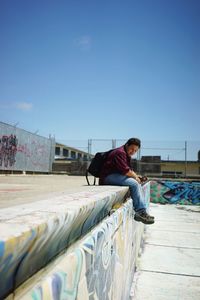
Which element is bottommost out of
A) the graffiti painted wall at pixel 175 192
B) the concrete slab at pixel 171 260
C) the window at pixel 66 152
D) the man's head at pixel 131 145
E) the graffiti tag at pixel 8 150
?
the concrete slab at pixel 171 260

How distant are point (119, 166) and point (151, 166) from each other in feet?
61.5

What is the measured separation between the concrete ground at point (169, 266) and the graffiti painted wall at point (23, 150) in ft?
34.9

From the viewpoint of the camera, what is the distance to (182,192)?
1700 cm

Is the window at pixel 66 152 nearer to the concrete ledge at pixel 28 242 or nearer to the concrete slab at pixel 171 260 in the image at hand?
the concrete slab at pixel 171 260

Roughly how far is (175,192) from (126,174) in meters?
13.7

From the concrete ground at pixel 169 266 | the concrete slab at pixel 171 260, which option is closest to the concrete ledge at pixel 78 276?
the concrete ground at pixel 169 266

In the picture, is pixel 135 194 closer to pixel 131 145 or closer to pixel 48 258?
pixel 131 145

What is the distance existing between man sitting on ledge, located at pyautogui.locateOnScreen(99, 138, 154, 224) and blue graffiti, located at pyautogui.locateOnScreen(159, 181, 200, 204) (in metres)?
13.3

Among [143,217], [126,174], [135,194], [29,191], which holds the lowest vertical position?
[143,217]

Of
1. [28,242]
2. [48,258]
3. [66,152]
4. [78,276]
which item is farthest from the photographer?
[66,152]

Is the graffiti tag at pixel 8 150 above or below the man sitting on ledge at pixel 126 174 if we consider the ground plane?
above

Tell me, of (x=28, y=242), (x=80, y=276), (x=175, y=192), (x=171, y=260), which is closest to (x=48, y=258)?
(x=80, y=276)

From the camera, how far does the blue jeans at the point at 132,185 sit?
4.25 metres

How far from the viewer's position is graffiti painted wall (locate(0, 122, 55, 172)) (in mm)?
16359
